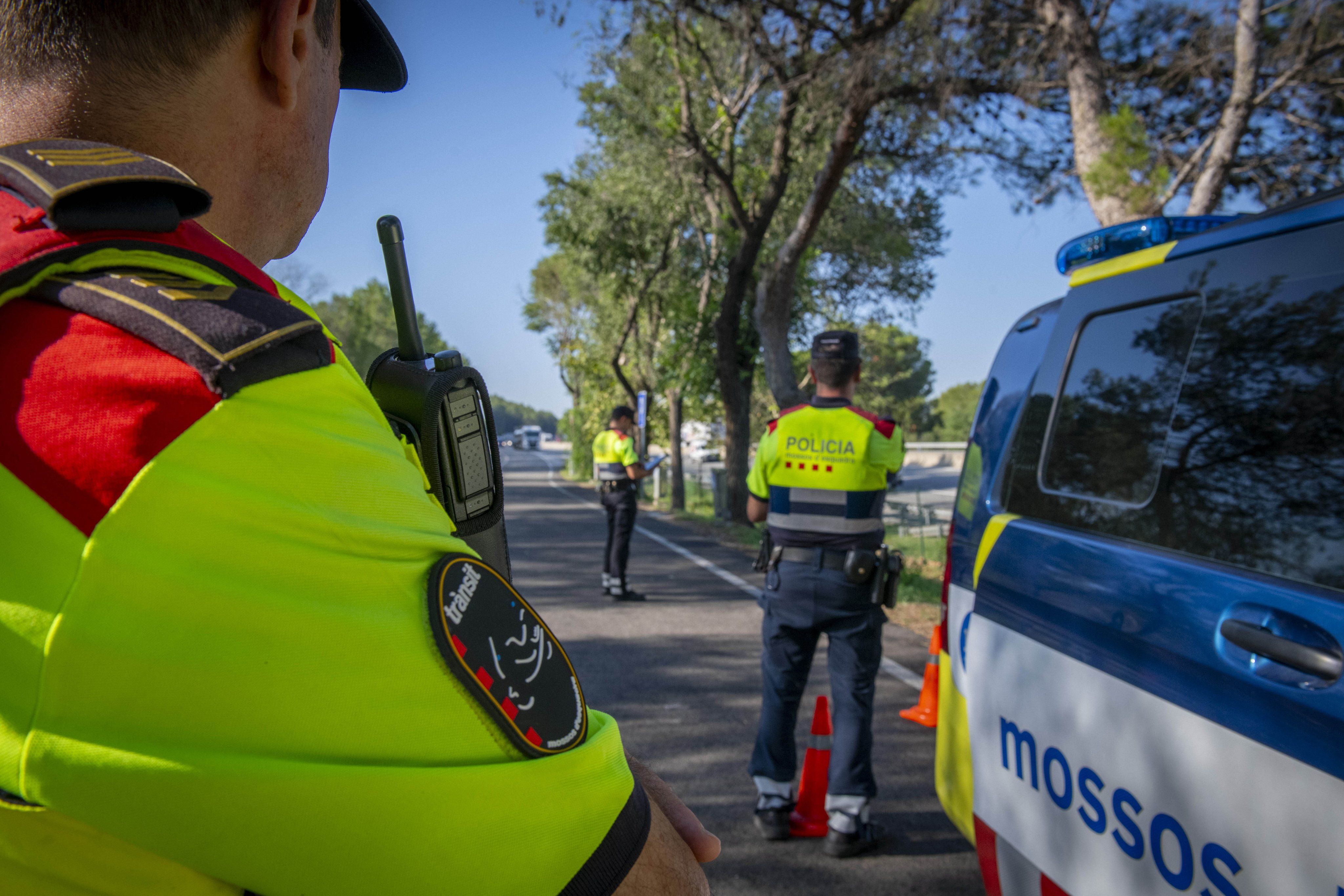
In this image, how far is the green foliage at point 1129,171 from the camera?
6.13 meters

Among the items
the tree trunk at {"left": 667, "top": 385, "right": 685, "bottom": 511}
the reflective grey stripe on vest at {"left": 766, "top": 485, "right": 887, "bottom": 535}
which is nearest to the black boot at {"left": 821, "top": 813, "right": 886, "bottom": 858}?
the reflective grey stripe on vest at {"left": 766, "top": 485, "right": 887, "bottom": 535}

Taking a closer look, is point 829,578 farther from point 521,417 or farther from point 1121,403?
point 521,417

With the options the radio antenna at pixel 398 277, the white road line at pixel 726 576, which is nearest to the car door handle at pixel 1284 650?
the radio antenna at pixel 398 277

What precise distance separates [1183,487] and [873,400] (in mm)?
66277

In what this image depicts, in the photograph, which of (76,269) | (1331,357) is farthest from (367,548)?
(1331,357)

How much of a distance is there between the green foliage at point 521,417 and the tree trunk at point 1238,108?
123955 millimetres

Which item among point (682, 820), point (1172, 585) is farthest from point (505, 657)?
point (1172, 585)

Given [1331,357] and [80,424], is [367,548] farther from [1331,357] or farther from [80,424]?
[1331,357]

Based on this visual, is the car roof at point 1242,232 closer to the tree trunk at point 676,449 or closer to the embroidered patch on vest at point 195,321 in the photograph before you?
the embroidered patch on vest at point 195,321

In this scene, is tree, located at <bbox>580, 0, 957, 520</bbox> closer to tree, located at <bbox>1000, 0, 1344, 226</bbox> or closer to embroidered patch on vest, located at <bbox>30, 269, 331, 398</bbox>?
tree, located at <bbox>1000, 0, 1344, 226</bbox>

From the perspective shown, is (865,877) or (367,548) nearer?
(367,548)

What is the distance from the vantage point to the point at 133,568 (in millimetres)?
552

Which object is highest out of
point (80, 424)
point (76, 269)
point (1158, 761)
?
point (76, 269)

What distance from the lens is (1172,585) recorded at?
1.81 metres
